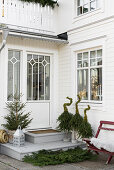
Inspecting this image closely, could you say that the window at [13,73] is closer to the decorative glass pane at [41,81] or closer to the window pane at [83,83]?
A: the decorative glass pane at [41,81]

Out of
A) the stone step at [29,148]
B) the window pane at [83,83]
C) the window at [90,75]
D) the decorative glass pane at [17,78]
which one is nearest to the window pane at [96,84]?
the window at [90,75]

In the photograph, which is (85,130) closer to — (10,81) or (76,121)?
(76,121)

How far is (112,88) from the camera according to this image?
7.05 meters

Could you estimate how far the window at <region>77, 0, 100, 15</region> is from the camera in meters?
7.79

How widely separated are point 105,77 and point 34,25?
10.0 ft

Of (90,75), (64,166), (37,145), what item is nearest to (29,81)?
(90,75)

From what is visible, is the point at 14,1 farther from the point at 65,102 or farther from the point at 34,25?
the point at 65,102

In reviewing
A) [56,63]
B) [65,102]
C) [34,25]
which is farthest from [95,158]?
[34,25]

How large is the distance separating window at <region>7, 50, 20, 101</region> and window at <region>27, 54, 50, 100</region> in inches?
14.2

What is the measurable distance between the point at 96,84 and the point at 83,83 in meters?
0.58

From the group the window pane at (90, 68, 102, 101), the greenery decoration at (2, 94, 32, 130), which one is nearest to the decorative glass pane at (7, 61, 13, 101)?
the greenery decoration at (2, 94, 32, 130)

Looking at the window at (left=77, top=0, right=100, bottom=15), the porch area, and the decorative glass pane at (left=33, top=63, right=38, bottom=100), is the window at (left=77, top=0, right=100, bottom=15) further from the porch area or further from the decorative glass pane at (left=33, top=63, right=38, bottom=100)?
the porch area

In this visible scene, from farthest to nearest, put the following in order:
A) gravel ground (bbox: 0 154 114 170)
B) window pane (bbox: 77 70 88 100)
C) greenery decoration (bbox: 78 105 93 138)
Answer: window pane (bbox: 77 70 88 100) → greenery decoration (bbox: 78 105 93 138) → gravel ground (bbox: 0 154 114 170)

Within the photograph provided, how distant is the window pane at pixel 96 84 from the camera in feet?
→ 25.0
